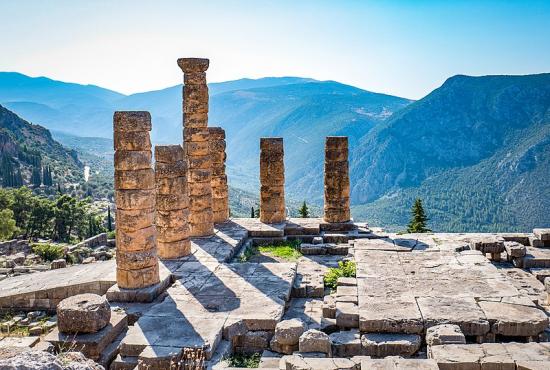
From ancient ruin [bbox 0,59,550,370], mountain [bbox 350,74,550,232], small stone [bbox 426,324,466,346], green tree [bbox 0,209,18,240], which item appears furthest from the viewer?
mountain [bbox 350,74,550,232]

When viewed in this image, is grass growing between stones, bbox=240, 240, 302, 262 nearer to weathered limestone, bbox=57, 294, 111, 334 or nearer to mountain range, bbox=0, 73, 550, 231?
weathered limestone, bbox=57, 294, 111, 334

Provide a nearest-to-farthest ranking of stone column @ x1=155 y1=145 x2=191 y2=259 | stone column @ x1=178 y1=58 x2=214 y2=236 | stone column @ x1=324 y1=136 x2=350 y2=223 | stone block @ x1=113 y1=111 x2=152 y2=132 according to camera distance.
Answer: stone block @ x1=113 y1=111 x2=152 y2=132, stone column @ x1=155 y1=145 x2=191 y2=259, stone column @ x1=178 y1=58 x2=214 y2=236, stone column @ x1=324 y1=136 x2=350 y2=223

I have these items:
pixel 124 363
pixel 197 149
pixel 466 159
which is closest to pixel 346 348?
pixel 124 363

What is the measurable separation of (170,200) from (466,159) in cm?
12800

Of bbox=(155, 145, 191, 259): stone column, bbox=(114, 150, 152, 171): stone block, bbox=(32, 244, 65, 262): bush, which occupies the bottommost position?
bbox=(32, 244, 65, 262): bush

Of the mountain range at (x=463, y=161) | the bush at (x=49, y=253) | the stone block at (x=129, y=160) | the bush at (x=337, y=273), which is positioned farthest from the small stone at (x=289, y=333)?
the mountain range at (x=463, y=161)

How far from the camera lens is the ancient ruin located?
779 cm

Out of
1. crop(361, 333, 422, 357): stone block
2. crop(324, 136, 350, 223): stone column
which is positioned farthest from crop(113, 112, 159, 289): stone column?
crop(324, 136, 350, 223): stone column

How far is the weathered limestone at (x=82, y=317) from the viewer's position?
8.37m

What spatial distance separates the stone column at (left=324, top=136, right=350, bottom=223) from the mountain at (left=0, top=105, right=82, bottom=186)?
168 feet

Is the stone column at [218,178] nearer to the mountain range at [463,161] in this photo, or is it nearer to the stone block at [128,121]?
the stone block at [128,121]

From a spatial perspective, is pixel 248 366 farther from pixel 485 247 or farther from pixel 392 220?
pixel 392 220

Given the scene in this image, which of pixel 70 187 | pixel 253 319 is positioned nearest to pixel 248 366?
pixel 253 319

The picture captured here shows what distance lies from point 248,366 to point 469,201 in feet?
323
